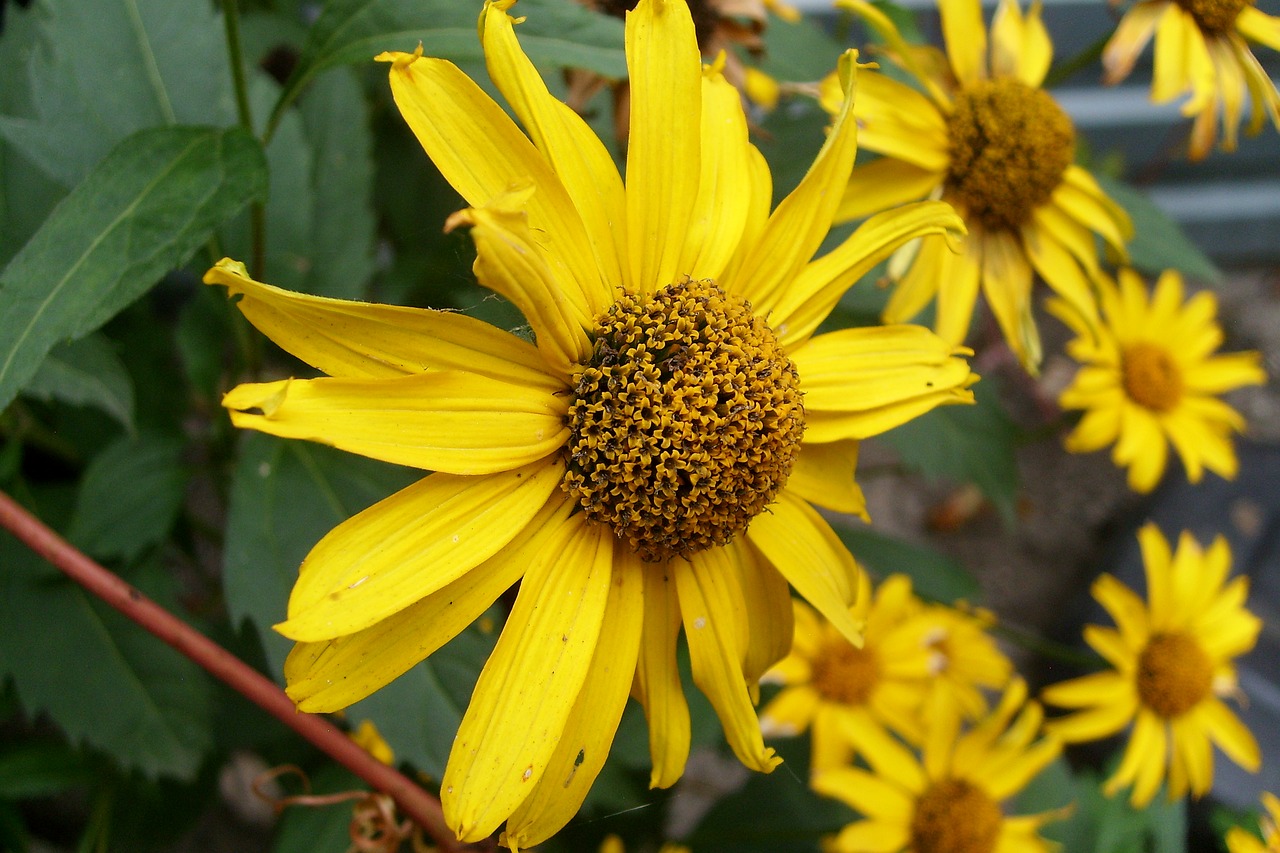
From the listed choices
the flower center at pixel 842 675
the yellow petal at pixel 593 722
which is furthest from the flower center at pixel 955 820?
the yellow petal at pixel 593 722

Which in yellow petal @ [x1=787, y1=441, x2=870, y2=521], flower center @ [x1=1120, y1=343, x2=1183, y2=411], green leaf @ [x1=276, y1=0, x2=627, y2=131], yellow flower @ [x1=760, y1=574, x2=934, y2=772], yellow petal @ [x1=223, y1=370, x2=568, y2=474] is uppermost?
green leaf @ [x1=276, y1=0, x2=627, y2=131]

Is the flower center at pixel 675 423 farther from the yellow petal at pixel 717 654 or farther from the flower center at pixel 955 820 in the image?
the flower center at pixel 955 820

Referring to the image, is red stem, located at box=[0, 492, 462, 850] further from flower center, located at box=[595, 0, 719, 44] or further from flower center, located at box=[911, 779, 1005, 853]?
flower center, located at box=[911, 779, 1005, 853]

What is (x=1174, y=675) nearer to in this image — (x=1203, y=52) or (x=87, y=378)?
(x=1203, y=52)

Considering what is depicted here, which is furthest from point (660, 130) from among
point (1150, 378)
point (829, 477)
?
point (1150, 378)

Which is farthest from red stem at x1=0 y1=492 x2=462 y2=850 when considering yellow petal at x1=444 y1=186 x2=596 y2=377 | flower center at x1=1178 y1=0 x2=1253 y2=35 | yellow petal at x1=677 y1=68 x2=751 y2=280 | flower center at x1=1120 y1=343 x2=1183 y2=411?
flower center at x1=1120 y1=343 x2=1183 y2=411

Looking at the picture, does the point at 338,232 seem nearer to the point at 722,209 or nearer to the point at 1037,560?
the point at 722,209
